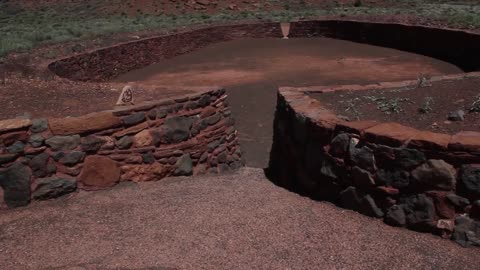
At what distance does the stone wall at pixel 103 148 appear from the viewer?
537cm

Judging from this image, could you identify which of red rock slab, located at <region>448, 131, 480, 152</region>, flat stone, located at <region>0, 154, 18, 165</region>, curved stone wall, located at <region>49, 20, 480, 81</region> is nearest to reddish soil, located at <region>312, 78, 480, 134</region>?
red rock slab, located at <region>448, 131, 480, 152</region>

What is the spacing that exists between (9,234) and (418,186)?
3722 millimetres

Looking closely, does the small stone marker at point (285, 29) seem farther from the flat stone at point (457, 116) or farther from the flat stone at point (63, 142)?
the flat stone at point (63, 142)

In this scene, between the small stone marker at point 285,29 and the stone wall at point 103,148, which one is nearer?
the stone wall at point 103,148

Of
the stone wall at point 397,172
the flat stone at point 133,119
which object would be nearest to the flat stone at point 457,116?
the stone wall at point 397,172

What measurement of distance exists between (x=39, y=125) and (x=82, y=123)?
0.45 meters

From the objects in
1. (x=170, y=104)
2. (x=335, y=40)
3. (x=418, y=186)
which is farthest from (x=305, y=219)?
(x=335, y=40)

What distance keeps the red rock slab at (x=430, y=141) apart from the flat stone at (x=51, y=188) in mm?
3639

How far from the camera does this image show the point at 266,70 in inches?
607

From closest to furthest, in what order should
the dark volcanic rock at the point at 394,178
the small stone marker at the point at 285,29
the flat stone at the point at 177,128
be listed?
the dark volcanic rock at the point at 394,178, the flat stone at the point at 177,128, the small stone marker at the point at 285,29

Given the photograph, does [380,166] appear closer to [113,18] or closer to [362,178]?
[362,178]

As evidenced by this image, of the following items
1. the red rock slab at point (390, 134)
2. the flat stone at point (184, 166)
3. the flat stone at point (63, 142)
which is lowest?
the flat stone at point (184, 166)

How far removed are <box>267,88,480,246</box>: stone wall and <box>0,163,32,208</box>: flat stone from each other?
305cm

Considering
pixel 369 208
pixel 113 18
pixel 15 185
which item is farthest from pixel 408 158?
pixel 113 18
